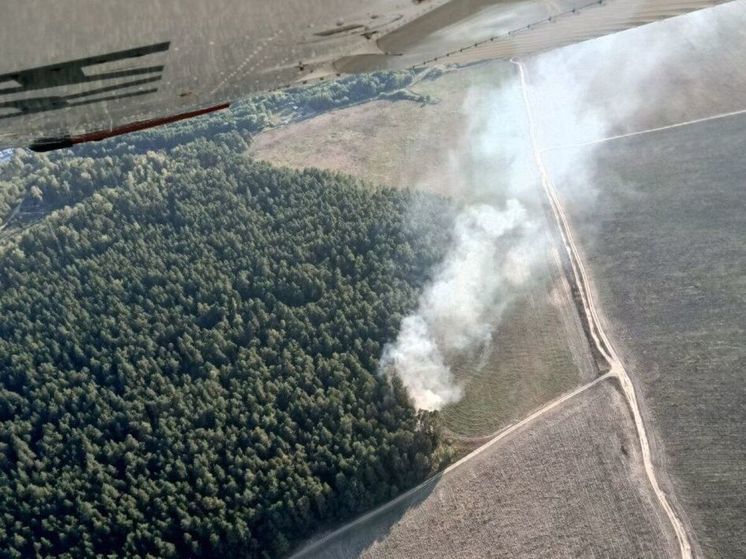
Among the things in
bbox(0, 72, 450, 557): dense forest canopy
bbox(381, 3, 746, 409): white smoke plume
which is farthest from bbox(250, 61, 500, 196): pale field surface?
bbox(0, 72, 450, 557): dense forest canopy

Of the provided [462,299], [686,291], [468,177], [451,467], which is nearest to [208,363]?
[451,467]

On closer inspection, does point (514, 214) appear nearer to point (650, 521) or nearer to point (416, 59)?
point (650, 521)

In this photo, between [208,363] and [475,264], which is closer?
[208,363]

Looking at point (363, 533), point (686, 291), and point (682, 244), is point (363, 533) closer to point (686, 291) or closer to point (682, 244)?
point (686, 291)

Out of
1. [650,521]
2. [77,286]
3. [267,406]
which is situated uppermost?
[77,286]

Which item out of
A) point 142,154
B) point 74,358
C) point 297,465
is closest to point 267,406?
point 297,465

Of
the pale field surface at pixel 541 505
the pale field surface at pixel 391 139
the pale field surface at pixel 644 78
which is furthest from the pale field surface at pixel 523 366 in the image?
the pale field surface at pixel 644 78
